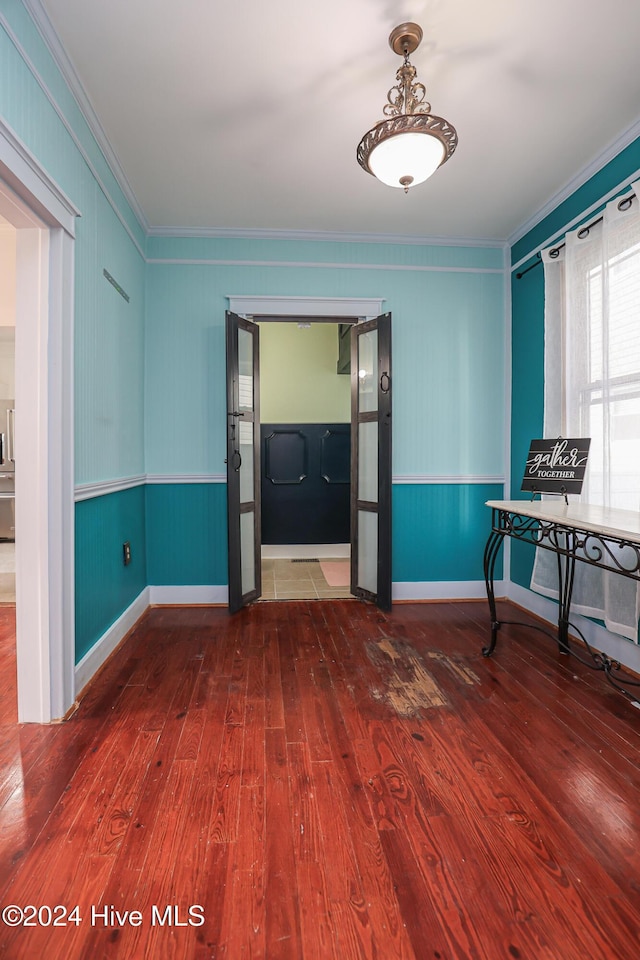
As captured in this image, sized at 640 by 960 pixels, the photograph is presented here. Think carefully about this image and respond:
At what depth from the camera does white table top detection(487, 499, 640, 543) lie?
1775mm

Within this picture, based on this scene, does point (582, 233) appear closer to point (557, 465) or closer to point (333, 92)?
point (557, 465)

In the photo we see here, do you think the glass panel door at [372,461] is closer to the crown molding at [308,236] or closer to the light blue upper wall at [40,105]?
the crown molding at [308,236]

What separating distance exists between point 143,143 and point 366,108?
44.2 inches

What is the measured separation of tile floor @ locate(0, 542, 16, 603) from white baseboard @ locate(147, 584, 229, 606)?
100cm

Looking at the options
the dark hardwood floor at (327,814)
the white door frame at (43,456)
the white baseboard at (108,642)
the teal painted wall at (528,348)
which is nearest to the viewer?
the dark hardwood floor at (327,814)

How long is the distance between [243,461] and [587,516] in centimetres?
220

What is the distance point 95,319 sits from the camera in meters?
2.47

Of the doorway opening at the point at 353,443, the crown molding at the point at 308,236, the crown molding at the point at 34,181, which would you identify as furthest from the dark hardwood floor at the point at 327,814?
the crown molding at the point at 308,236

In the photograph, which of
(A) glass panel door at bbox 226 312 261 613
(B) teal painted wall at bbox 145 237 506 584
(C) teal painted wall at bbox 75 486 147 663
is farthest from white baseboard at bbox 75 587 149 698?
(A) glass panel door at bbox 226 312 261 613

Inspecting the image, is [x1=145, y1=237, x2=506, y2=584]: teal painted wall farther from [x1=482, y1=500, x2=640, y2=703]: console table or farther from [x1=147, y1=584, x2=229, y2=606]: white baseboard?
[x1=482, y1=500, x2=640, y2=703]: console table

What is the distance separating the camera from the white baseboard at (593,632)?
8.07 feet

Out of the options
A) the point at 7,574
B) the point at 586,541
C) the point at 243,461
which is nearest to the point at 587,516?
the point at 586,541

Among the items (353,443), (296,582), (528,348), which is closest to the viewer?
(528,348)

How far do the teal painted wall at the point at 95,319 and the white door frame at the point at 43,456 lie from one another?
171mm
